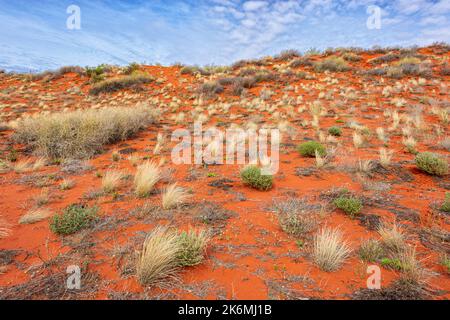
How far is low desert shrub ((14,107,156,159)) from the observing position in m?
7.46

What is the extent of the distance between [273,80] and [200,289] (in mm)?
19015

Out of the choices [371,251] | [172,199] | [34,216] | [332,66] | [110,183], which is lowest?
Answer: [371,251]

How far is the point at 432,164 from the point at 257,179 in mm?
3955

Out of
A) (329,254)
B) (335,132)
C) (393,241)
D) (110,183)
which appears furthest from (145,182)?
(335,132)

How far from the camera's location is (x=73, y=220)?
368 cm

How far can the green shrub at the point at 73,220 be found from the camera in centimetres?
354

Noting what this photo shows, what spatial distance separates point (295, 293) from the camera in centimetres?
251

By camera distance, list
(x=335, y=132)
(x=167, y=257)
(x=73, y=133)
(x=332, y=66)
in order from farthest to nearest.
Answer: (x=332, y=66)
(x=335, y=132)
(x=73, y=133)
(x=167, y=257)

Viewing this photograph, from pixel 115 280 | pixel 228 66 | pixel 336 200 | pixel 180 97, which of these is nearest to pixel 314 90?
pixel 180 97

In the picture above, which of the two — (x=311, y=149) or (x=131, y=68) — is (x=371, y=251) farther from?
(x=131, y=68)

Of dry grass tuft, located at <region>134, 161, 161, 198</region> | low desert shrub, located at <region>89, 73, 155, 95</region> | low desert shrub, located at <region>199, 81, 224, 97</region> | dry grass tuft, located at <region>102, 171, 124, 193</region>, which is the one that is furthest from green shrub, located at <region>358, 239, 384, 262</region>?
low desert shrub, located at <region>89, 73, 155, 95</region>

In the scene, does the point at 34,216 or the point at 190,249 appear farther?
the point at 34,216

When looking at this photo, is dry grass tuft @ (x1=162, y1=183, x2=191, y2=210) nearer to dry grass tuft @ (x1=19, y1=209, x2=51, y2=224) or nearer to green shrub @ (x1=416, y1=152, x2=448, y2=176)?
dry grass tuft @ (x1=19, y1=209, x2=51, y2=224)
